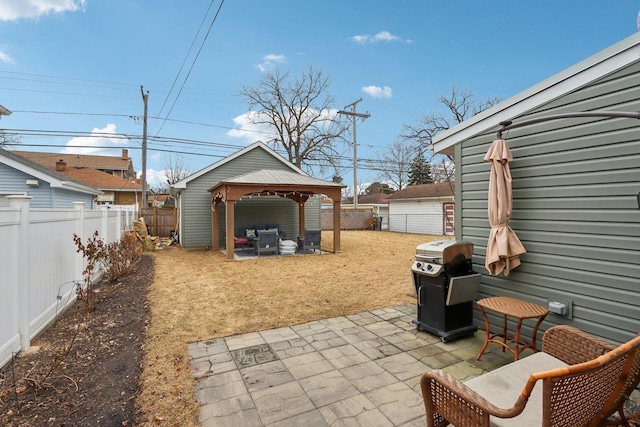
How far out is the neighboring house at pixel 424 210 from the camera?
61.5ft

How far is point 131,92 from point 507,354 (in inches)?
818

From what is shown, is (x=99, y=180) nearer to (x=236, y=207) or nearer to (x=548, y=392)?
(x=236, y=207)

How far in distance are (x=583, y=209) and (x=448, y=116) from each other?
57.6 ft

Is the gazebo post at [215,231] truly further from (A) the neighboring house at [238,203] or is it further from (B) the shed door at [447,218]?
(B) the shed door at [447,218]

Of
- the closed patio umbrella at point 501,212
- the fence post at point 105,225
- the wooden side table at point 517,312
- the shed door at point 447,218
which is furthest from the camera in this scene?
the shed door at point 447,218

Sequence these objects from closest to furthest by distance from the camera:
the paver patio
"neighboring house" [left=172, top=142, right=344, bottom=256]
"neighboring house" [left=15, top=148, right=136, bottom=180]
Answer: the paver patio
"neighboring house" [left=172, top=142, right=344, bottom=256]
"neighboring house" [left=15, top=148, right=136, bottom=180]

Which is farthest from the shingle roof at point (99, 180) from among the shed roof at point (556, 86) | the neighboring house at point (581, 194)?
the neighboring house at point (581, 194)

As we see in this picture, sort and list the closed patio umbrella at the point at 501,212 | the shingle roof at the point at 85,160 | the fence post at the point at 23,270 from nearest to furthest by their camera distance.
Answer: the fence post at the point at 23,270 < the closed patio umbrella at the point at 501,212 < the shingle roof at the point at 85,160

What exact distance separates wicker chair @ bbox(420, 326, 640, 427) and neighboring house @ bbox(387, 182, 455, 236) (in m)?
17.2

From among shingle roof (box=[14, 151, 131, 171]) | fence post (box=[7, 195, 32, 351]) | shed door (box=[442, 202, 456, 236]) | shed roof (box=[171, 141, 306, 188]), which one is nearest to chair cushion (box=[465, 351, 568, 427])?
fence post (box=[7, 195, 32, 351])

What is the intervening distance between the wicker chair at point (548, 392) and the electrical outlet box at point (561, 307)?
1.18 m

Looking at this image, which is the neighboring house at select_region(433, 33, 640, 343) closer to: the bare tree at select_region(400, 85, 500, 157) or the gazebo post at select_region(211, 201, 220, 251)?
the gazebo post at select_region(211, 201, 220, 251)

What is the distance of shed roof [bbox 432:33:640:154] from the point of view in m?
2.72

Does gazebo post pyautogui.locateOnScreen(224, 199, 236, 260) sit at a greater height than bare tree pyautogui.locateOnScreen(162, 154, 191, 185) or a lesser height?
lesser
